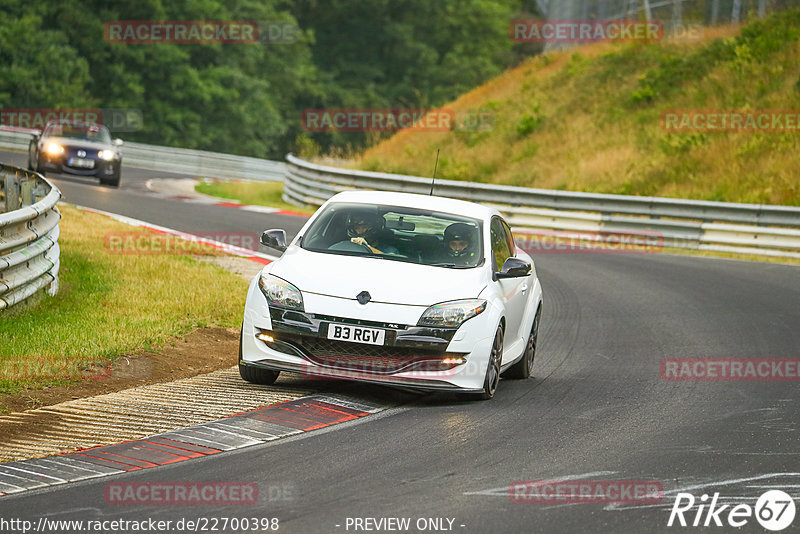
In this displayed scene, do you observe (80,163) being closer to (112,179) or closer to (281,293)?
(112,179)

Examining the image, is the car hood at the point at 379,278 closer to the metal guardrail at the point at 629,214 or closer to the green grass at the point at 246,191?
the metal guardrail at the point at 629,214

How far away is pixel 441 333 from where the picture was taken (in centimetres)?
827

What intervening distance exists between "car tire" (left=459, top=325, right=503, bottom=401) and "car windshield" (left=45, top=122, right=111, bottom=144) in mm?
20621

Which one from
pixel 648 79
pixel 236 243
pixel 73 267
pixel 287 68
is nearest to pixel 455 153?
pixel 648 79

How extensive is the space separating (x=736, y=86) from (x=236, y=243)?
1868 cm

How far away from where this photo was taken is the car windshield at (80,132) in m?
27.3

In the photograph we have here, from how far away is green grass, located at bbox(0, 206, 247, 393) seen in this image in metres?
9.05

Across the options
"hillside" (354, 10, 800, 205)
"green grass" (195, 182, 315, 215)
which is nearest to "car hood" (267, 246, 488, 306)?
"hillside" (354, 10, 800, 205)

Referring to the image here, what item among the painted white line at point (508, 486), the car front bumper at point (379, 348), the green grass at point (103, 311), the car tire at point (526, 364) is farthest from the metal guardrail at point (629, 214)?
the painted white line at point (508, 486)

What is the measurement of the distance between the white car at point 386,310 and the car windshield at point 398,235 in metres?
0.01

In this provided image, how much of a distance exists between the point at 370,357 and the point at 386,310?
355 mm

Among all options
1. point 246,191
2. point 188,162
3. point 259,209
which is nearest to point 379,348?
point 259,209

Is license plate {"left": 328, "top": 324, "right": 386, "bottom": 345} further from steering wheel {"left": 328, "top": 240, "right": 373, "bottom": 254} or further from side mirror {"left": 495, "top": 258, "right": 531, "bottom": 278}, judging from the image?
side mirror {"left": 495, "top": 258, "right": 531, "bottom": 278}

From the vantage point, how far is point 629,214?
25781mm
